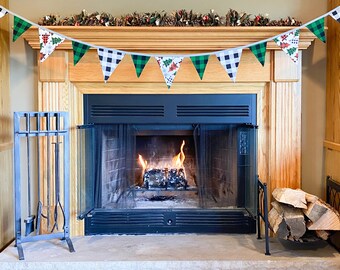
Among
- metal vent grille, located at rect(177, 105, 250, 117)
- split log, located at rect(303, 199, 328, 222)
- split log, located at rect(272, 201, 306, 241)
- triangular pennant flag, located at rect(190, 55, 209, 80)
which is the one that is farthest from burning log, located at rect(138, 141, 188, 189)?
split log, located at rect(303, 199, 328, 222)

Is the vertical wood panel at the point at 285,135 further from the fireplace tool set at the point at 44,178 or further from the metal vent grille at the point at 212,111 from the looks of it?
the fireplace tool set at the point at 44,178

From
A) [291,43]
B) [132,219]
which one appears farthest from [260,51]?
[132,219]

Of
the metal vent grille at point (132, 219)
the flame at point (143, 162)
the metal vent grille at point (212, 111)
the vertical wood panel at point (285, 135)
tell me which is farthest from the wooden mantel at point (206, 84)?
the flame at point (143, 162)

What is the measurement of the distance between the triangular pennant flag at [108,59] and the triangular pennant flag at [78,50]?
0.10 m

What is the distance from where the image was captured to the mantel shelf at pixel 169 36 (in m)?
2.49

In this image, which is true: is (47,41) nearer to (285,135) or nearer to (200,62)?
(200,62)

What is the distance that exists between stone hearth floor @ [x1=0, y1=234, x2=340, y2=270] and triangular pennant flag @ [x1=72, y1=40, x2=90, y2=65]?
114cm

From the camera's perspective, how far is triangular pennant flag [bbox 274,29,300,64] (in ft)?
7.88

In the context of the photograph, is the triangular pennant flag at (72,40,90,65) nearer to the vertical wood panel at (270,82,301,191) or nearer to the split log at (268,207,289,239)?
the vertical wood panel at (270,82,301,191)

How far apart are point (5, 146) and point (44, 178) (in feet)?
1.05

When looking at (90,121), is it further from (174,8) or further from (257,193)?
(257,193)

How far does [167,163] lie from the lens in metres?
3.03

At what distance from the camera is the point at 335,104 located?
2.58 metres

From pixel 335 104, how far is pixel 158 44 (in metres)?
1.18
